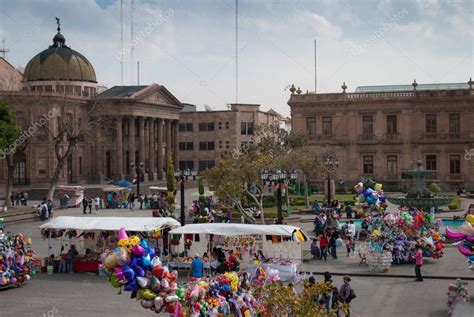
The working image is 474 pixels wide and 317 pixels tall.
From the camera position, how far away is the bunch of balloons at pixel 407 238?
2470cm

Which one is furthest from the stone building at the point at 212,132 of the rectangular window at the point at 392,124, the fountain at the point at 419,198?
the fountain at the point at 419,198

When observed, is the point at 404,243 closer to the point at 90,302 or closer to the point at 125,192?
the point at 90,302

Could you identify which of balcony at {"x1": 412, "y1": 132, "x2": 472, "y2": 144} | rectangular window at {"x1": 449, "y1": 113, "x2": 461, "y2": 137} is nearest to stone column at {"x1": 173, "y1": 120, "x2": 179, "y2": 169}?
balcony at {"x1": 412, "y1": 132, "x2": 472, "y2": 144}

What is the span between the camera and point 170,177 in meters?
53.9

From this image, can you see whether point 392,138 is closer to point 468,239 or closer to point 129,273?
Result: point 468,239

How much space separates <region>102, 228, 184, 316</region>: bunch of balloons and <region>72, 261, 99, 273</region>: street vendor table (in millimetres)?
12751

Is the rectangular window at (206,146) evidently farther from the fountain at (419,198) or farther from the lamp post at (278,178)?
the fountain at (419,198)

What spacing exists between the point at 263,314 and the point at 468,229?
25.4 feet

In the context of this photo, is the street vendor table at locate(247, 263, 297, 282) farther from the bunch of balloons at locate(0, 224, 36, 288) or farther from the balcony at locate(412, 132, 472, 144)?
the balcony at locate(412, 132, 472, 144)

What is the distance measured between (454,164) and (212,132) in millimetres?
38498

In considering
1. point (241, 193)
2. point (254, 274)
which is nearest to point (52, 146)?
point (241, 193)

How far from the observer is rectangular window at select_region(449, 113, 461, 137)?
202 ft

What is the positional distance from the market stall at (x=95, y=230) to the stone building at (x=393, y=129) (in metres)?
39.1

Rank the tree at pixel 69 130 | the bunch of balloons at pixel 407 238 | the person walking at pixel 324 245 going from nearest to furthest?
1. the bunch of balloons at pixel 407 238
2. the person walking at pixel 324 245
3. the tree at pixel 69 130
